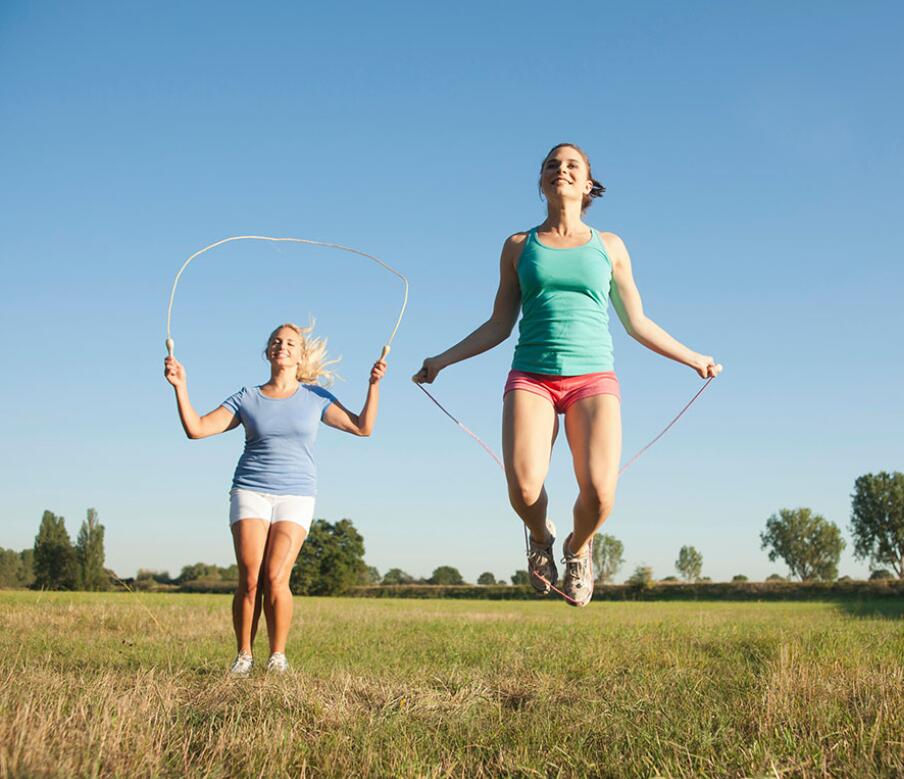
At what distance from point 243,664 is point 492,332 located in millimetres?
3325

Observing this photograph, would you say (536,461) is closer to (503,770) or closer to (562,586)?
(562,586)

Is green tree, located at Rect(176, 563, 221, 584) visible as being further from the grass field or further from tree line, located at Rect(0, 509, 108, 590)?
the grass field

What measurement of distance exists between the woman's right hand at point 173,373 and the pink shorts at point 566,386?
3.05 meters

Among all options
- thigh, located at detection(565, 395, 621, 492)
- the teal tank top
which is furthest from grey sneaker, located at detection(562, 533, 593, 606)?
the teal tank top

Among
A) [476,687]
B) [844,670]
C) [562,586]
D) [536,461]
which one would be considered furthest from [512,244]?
→ [844,670]

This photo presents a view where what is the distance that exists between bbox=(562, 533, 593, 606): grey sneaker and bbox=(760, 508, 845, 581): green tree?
131 meters

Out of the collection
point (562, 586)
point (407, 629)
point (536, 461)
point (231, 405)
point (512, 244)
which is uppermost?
point (512, 244)

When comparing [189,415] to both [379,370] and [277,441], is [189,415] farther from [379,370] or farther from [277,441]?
[379,370]

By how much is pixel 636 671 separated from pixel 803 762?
3.44 meters

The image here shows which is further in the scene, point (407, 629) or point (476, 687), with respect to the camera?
point (407, 629)

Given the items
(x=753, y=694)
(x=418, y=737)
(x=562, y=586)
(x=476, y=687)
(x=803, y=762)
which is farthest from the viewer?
(x=562, y=586)

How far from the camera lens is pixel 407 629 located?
46.8ft

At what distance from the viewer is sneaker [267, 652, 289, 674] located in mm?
6596

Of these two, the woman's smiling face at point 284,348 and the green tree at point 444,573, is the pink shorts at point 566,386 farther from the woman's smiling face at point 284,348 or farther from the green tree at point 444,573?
the green tree at point 444,573
